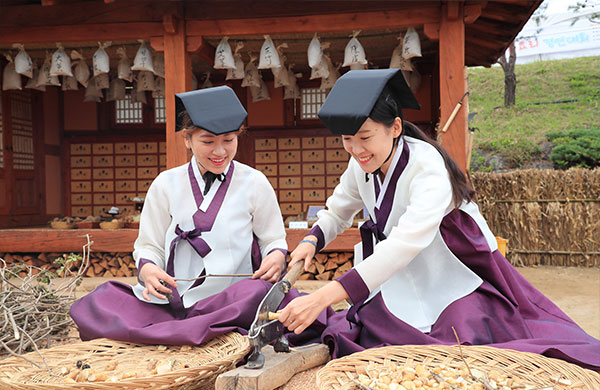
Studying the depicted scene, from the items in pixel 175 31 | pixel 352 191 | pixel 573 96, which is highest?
pixel 573 96

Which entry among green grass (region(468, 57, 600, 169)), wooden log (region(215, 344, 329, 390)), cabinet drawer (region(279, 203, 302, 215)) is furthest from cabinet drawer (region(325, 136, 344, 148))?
green grass (region(468, 57, 600, 169))

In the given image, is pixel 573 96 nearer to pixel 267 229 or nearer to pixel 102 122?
pixel 102 122

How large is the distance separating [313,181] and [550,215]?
11.6 ft

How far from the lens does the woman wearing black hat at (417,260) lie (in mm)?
2105

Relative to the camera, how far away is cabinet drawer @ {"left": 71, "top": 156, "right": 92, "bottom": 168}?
8602 mm

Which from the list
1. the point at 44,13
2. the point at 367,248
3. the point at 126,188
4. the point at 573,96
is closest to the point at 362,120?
the point at 367,248

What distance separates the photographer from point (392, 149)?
7.63 feet

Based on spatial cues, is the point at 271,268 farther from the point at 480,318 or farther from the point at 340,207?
the point at 480,318

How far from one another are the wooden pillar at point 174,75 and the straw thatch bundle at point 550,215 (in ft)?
15.7

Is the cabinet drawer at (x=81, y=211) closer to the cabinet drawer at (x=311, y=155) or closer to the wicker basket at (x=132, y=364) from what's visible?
the cabinet drawer at (x=311, y=155)

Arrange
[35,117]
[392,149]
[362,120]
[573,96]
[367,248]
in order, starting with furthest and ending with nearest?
[573,96]
[35,117]
[367,248]
[392,149]
[362,120]

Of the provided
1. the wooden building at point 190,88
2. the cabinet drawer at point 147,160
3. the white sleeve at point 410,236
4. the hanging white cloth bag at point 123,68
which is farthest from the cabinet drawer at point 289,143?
the white sleeve at point 410,236

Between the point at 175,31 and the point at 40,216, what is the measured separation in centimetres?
419

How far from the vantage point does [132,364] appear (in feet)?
7.36
